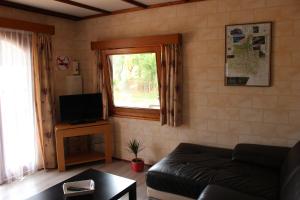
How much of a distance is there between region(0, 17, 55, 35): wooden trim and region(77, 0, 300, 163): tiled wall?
2.97 ft

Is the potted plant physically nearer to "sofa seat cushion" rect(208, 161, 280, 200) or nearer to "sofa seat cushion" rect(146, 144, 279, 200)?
"sofa seat cushion" rect(146, 144, 279, 200)

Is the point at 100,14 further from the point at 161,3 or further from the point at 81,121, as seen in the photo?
the point at 81,121

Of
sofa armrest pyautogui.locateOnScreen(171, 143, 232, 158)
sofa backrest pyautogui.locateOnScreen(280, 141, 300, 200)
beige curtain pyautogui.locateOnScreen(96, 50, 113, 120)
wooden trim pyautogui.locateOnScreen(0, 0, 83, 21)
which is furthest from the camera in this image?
beige curtain pyautogui.locateOnScreen(96, 50, 113, 120)

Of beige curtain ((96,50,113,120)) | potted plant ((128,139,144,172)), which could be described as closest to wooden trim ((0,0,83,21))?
beige curtain ((96,50,113,120))

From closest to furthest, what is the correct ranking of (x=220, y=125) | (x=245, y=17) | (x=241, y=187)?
(x=241, y=187)
(x=245, y=17)
(x=220, y=125)

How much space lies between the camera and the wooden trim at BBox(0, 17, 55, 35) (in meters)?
3.16

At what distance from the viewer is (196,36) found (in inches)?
129

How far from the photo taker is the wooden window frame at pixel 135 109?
359 centimetres

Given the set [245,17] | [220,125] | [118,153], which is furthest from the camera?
[118,153]

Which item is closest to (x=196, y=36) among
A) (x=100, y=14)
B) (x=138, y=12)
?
(x=138, y=12)

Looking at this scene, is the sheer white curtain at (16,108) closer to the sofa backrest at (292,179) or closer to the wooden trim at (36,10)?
the wooden trim at (36,10)

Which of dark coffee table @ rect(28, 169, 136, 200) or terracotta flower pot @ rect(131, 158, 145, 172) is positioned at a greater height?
dark coffee table @ rect(28, 169, 136, 200)

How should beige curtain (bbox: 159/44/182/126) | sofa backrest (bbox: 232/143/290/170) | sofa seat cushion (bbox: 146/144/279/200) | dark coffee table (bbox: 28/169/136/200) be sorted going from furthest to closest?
beige curtain (bbox: 159/44/182/126) → sofa backrest (bbox: 232/143/290/170) → sofa seat cushion (bbox: 146/144/279/200) → dark coffee table (bbox: 28/169/136/200)

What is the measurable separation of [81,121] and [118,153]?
32.3 inches
